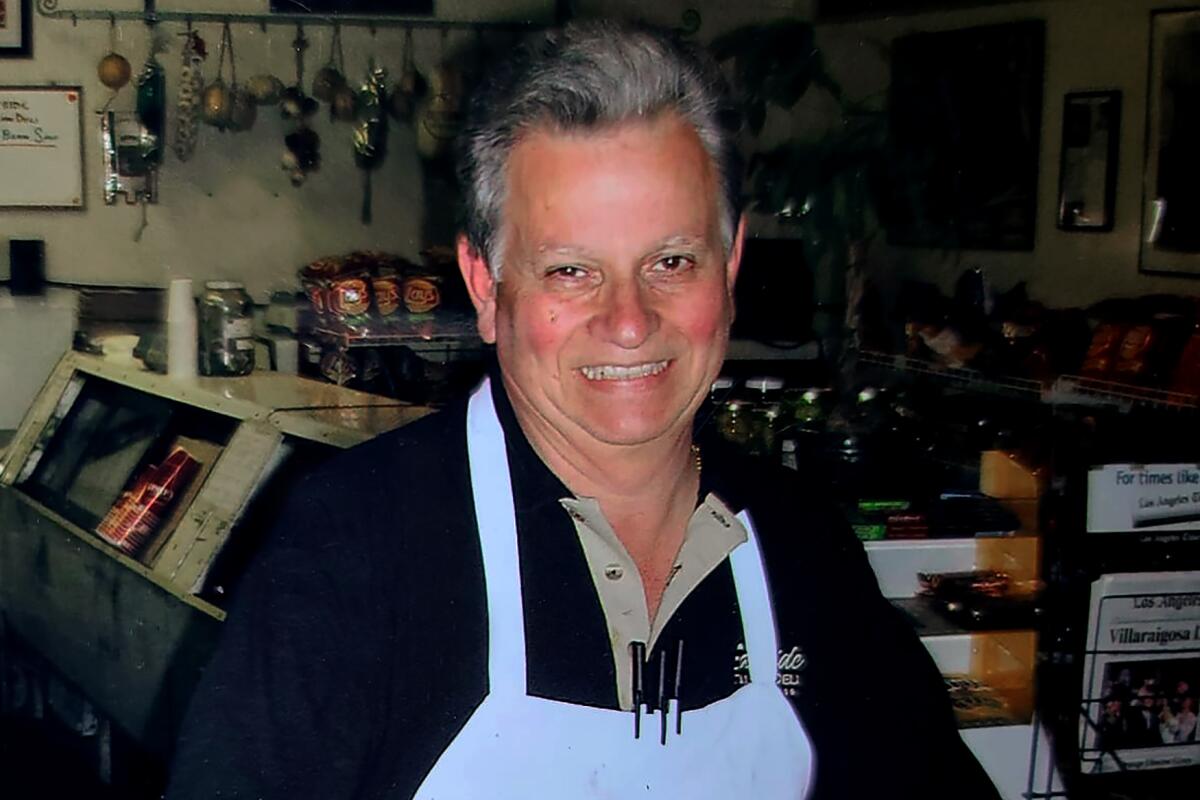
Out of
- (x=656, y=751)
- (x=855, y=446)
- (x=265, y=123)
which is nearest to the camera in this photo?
(x=656, y=751)

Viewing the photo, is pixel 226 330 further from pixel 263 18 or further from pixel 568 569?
pixel 568 569

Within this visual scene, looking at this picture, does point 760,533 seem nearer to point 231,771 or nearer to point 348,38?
point 231,771

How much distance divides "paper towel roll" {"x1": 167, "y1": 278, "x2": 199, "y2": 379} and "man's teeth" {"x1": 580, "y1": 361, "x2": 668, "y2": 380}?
0.62 metres

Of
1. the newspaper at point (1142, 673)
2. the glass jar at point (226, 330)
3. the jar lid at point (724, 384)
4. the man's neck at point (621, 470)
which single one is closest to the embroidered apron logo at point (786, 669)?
the man's neck at point (621, 470)

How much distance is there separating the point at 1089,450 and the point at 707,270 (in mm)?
678

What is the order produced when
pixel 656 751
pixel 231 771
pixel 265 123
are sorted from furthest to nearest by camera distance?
1. pixel 265 123
2. pixel 656 751
3. pixel 231 771

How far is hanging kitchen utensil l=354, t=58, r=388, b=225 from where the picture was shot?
1.46 metres

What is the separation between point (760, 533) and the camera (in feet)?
3.59

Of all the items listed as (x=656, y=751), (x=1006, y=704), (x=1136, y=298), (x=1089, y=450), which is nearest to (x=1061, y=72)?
(x=1136, y=298)

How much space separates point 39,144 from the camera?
1.36m

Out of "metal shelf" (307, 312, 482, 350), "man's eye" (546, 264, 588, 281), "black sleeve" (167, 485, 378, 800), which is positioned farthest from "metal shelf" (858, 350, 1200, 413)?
"black sleeve" (167, 485, 378, 800)

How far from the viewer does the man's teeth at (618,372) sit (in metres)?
0.97

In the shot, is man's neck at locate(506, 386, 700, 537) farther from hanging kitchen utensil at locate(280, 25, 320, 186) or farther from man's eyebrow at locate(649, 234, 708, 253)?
hanging kitchen utensil at locate(280, 25, 320, 186)

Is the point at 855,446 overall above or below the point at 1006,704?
above
